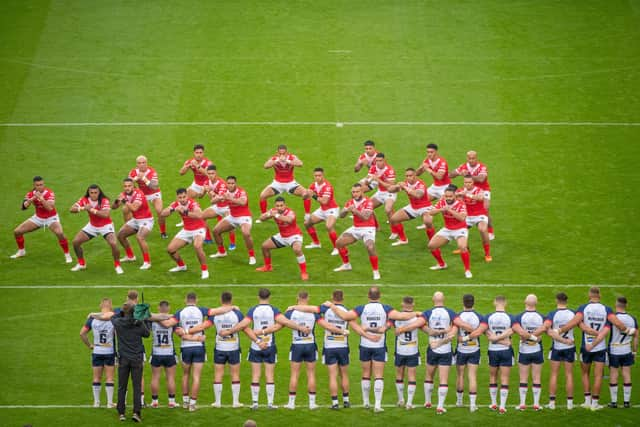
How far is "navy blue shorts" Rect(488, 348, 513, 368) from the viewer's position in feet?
71.2

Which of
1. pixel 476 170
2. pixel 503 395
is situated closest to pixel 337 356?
pixel 503 395

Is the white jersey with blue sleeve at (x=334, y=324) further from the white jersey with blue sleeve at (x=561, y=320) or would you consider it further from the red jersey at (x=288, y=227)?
the red jersey at (x=288, y=227)

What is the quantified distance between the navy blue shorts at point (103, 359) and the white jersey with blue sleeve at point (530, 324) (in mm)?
7894

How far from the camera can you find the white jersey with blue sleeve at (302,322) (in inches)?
852

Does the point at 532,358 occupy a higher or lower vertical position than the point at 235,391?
higher

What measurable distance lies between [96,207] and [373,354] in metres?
9.17

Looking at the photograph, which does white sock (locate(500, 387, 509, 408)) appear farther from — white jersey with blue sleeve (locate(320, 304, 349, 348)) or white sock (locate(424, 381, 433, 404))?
white jersey with blue sleeve (locate(320, 304, 349, 348))

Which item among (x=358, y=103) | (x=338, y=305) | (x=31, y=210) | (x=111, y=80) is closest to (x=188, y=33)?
(x=111, y=80)

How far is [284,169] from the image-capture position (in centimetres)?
2986

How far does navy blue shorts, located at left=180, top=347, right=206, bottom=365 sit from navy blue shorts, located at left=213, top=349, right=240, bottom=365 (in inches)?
10.0

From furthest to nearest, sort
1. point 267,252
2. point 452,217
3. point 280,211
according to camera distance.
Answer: point 267,252
point 452,217
point 280,211

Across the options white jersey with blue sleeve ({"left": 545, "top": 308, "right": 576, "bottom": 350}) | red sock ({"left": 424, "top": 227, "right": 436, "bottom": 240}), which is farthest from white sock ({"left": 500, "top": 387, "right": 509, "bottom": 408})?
red sock ({"left": 424, "top": 227, "right": 436, "bottom": 240})

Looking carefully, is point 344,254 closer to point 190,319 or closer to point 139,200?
point 139,200

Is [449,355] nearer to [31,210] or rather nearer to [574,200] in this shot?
[574,200]
